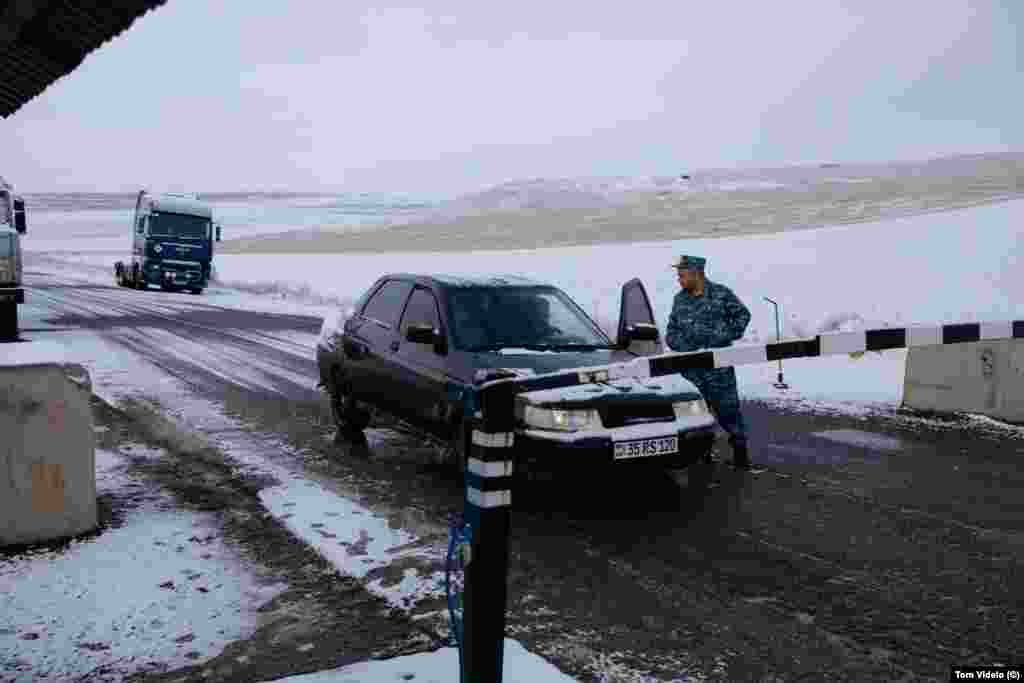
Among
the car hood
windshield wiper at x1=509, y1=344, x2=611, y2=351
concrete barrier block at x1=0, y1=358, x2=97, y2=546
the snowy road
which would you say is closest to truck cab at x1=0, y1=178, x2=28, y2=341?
the snowy road

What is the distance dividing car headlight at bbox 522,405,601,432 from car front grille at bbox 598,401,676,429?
8cm

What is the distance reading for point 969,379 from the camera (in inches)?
364

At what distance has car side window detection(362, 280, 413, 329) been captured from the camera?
23.9 feet

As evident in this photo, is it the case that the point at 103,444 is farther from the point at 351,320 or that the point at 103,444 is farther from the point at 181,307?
the point at 181,307

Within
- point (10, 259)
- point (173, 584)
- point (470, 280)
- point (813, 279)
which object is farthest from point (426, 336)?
point (813, 279)

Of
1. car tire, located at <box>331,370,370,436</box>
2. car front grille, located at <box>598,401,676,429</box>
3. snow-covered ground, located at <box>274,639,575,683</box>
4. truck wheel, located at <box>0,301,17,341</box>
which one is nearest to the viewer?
snow-covered ground, located at <box>274,639,575,683</box>

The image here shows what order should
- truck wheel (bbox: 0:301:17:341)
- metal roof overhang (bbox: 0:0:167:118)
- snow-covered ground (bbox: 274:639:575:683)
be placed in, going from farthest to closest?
truck wheel (bbox: 0:301:17:341), metal roof overhang (bbox: 0:0:167:118), snow-covered ground (bbox: 274:639:575:683)

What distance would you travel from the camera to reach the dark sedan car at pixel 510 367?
5.50 meters

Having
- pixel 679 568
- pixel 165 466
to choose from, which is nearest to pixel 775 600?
pixel 679 568

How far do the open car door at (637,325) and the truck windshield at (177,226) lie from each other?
2574cm

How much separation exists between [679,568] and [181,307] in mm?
21963

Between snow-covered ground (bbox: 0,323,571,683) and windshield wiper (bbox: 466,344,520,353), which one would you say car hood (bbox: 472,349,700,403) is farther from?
snow-covered ground (bbox: 0,323,571,683)

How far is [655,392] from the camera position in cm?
578

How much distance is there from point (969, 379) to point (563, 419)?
5.99 meters
